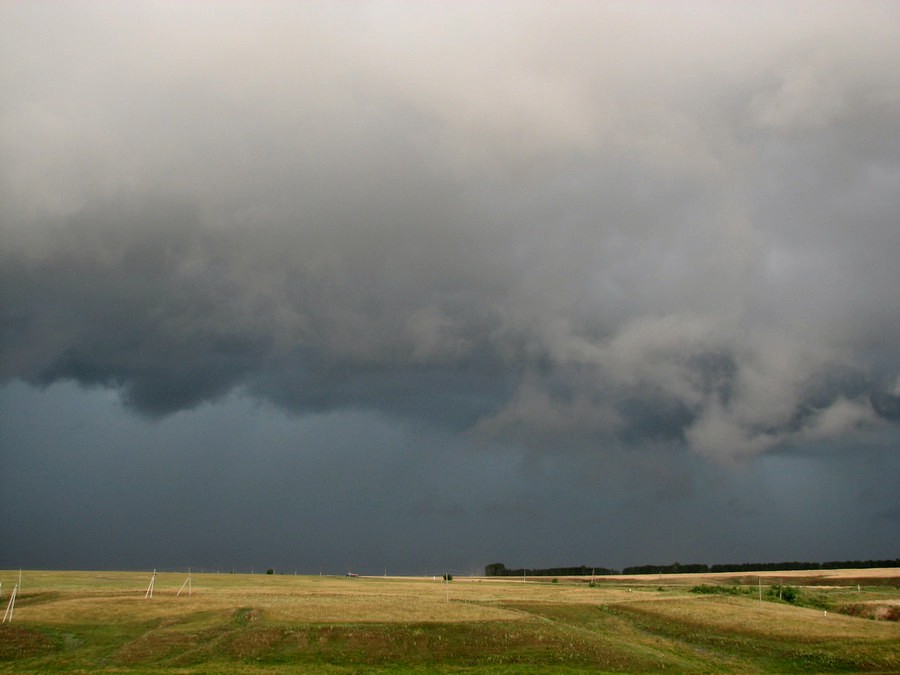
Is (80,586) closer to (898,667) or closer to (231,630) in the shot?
(231,630)

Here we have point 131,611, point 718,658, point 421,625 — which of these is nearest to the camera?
point 718,658

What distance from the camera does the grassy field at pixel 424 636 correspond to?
68.5 meters

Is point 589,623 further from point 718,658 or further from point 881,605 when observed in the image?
point 881,605

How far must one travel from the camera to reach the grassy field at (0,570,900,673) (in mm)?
68500

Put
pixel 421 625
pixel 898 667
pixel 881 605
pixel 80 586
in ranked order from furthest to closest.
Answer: pixel 80 586 → pixel 881 605 → pixel 421 625 → pixel 898 667

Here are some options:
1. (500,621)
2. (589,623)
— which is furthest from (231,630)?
(589,623)

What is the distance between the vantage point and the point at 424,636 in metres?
76.8

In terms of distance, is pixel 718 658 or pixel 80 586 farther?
pixel 80 586

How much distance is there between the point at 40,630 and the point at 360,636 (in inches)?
1302

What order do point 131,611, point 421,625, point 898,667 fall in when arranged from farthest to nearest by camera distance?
point 131,611 < point 421,625 < point 898,667

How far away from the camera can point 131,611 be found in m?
87.9

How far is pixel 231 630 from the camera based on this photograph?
7775cm

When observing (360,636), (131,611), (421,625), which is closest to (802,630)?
(421,625)

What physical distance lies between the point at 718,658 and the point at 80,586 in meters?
97.4
